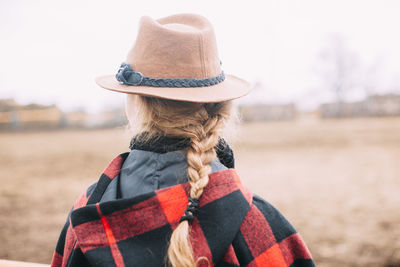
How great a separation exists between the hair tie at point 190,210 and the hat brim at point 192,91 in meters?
0.31

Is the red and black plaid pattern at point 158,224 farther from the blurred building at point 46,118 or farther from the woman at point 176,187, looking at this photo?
the blurred building at point 46,118

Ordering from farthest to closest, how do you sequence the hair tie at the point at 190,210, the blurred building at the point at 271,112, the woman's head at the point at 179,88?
the blurred building at the point at 271,112, the woman's head at the point at 179,88, the hair tie at the point at 190,210

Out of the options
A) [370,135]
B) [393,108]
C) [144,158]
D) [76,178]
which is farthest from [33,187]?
[393,108]

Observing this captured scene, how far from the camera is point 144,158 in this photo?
1052 millimetres

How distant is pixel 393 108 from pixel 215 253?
27.9 meters

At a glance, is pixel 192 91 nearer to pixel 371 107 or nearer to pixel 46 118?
pixel 46 118

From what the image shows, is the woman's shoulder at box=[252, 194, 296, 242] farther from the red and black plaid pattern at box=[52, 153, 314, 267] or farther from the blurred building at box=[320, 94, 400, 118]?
the blurred building at box=[320, 94, 400, 118]

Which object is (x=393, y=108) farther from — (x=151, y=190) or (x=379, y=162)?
(x=151, y=190)

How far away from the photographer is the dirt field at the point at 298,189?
3.91 m

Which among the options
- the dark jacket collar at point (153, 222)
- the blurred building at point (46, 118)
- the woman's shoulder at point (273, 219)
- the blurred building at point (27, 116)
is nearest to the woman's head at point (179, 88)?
the dark jacket collar at point (153, 222)

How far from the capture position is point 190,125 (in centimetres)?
105

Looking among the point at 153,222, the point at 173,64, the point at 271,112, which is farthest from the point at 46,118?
the point at 153,222

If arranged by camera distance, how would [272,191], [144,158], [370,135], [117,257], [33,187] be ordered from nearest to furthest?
1. [117,257]
2. [144,158]
3. [272,191]
4. [33,187]
5. [370,135]

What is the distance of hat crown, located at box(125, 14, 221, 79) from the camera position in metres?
1.08
